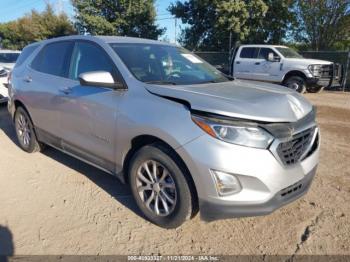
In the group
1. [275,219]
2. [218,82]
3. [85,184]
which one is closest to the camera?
[275,219]

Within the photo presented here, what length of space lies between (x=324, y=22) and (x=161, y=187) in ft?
68.4

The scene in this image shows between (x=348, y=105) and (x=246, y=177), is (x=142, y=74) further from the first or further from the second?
(x=348, y=105)

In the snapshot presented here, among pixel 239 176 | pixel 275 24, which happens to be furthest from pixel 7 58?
pixel 275 24

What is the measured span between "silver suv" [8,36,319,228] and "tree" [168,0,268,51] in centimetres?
1796

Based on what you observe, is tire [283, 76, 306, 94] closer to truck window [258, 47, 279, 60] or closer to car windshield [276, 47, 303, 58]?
car windshield [276, 47, 303, 58]

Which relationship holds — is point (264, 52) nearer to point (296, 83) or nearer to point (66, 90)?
point (296, 83)

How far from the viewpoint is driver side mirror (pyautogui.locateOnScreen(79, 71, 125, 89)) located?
10.8 ft

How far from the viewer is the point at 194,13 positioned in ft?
78.0

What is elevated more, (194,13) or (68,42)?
(194,13)

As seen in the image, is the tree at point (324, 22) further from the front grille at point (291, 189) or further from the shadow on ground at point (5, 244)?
the shadow on ground at point (5, 244)

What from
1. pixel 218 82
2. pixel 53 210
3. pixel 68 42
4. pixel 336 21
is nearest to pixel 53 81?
pixel 68 42

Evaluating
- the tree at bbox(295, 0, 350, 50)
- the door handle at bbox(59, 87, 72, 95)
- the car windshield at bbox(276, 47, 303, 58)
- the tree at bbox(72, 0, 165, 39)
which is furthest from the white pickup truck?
the tree at bbox(72, 0, 165, 39)

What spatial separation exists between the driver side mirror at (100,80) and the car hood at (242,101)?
38 centimetres

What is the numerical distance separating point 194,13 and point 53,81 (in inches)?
829
